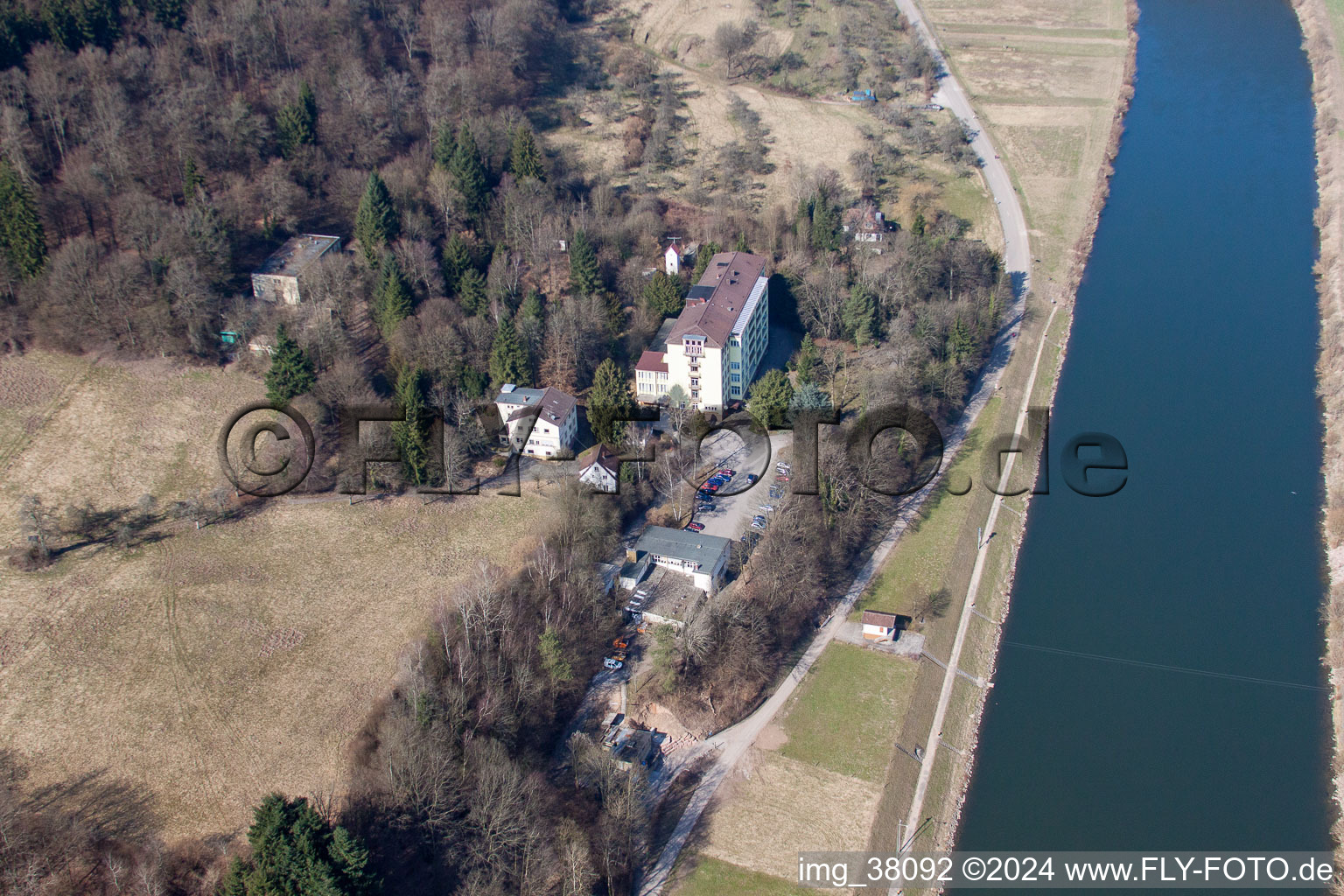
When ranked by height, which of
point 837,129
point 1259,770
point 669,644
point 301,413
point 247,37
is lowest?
point 1259,770

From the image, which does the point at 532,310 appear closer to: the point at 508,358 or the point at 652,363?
the point at 508,358

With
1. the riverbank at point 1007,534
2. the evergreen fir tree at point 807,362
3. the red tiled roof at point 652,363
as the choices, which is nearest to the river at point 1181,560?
the riverbank at point 1007,534

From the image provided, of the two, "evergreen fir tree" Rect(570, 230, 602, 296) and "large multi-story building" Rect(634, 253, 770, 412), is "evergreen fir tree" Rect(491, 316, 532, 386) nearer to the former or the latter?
"large multi-story building" Rect(634, 253, 770, 412)

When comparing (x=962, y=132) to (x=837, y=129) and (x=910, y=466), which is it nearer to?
(x=837, y=129)

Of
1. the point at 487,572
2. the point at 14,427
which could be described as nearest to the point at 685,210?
the point at 487,572

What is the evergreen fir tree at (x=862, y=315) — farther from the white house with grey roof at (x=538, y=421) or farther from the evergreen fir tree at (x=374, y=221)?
the evergreen fir tree at (x=374, y=221)

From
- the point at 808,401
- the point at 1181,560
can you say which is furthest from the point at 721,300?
the point at 1181,560
